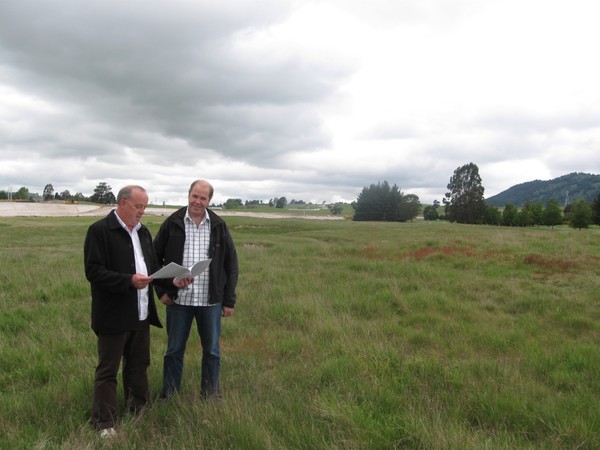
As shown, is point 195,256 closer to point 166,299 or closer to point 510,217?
point 166,299

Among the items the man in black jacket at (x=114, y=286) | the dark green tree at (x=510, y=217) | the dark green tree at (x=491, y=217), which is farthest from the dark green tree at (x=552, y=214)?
the man in black jacket at (x=114, y=286)

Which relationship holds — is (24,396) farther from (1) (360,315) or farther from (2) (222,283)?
(1) (360,315)

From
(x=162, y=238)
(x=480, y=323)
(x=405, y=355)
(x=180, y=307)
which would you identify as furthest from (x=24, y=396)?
(x=480, y=323)

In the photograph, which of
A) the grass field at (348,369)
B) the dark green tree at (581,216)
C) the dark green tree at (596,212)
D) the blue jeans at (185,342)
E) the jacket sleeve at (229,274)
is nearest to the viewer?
the grass field at (348,369)

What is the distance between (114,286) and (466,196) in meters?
86.4

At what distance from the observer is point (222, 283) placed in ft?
14.2

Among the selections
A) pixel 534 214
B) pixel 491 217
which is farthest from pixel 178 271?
pixel 491 217

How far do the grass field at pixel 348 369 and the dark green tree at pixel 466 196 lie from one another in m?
75.0

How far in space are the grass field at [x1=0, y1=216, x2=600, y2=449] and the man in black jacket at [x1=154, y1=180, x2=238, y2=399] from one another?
323mm

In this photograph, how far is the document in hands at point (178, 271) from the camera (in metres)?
3.59

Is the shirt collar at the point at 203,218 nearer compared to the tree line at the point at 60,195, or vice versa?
the shirt collar at the point at 203,218

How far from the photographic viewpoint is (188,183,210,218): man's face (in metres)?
4.11

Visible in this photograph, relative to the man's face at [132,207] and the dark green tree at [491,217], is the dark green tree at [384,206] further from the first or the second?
the man's face at [132,207]

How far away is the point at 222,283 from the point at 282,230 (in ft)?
128
